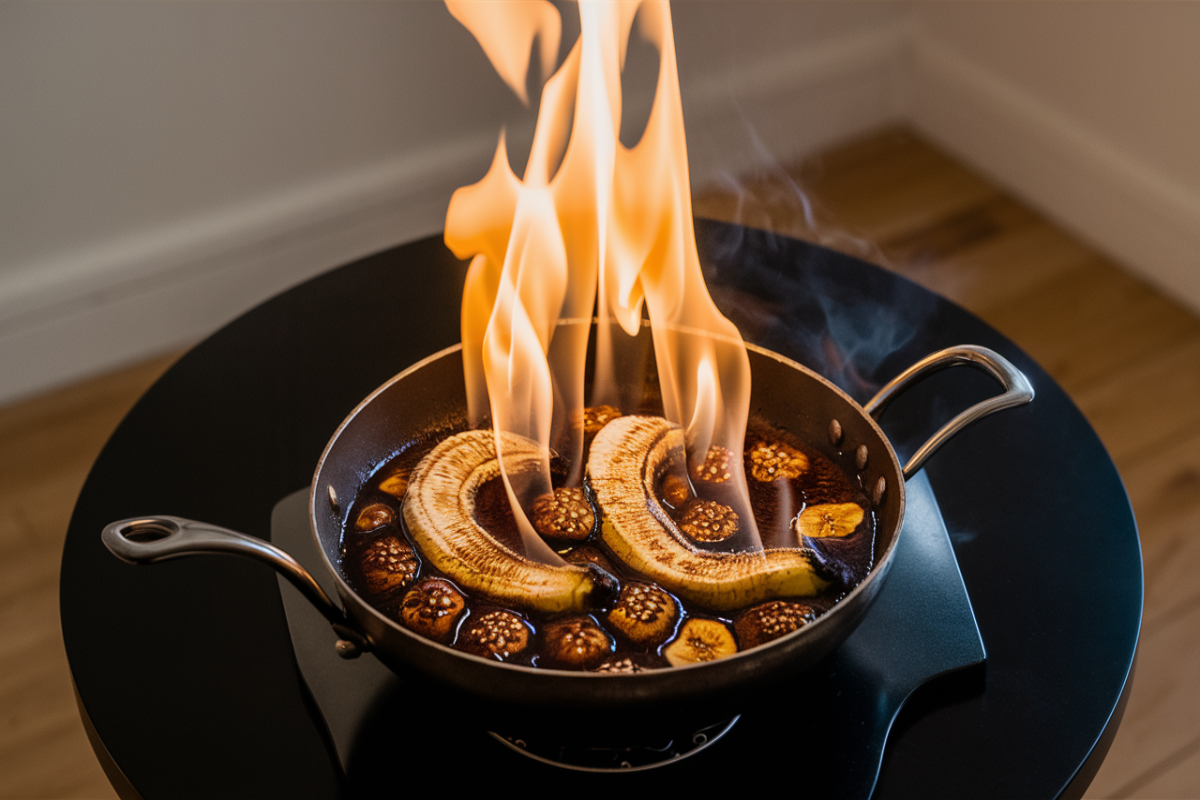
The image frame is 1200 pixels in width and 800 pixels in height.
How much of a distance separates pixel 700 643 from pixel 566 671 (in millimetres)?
113

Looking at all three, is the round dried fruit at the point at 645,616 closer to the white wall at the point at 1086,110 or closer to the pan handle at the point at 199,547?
the pan handle at the point at 199,547

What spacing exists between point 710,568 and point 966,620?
0.75ft

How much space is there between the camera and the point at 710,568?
0.76 metres

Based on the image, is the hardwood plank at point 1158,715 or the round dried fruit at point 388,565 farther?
the hardwood plank at point 1158,715

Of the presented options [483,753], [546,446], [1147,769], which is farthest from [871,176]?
[483,753]

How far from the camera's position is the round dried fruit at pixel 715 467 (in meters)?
0.88

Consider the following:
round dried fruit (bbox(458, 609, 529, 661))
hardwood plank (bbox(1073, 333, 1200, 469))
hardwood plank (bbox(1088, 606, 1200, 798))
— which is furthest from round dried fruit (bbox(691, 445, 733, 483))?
hardwood plank (bbox(1073, 333, 1200, 469))

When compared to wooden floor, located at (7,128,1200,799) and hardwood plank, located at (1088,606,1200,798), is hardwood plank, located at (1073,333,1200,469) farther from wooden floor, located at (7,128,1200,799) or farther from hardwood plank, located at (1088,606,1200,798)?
hardwood plank, located at (1088,606,1200,798)

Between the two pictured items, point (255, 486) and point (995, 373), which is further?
point (255, 486)

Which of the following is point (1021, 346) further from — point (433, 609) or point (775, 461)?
point (433, 609)

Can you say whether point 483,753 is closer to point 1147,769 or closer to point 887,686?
point 887,686

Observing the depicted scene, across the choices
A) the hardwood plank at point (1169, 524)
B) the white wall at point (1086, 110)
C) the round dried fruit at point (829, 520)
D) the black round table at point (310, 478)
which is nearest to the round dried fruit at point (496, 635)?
the black round table at point (310, 478)

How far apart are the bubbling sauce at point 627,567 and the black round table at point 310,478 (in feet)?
0.37

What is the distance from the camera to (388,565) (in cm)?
79
